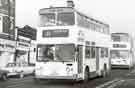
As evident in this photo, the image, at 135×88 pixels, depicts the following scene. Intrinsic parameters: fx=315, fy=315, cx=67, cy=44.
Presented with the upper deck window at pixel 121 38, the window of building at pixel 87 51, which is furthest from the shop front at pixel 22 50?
the window of building at pixel 87 51

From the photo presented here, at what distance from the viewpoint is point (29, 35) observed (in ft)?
160

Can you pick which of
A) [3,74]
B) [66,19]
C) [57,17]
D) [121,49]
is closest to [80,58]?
[66,19]

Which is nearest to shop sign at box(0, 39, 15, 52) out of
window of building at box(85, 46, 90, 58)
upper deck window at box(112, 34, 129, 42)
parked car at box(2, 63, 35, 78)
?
parked car at box(2, 63, 35, 78)

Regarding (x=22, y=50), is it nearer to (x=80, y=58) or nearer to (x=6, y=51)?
(x=6, y=51)

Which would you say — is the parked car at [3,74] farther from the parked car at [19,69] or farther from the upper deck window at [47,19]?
the upper deck window at [47,19]

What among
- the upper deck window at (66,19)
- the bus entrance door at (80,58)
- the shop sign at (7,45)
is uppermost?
the upper deck window at (66,19)

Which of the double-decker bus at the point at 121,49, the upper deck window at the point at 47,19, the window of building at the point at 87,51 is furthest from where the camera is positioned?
the double-decker bus at the point at 121,49

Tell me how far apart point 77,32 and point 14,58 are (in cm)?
2585

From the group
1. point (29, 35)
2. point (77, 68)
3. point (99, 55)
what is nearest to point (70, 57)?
point (77, 68)

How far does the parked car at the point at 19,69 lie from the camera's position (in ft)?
87.6

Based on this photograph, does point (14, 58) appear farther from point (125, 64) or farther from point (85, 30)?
point (85, 30)

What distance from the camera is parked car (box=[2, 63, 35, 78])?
1051 inches

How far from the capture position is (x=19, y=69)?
2822 cm

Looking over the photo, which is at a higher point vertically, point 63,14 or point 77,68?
point 63,14
